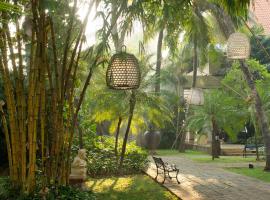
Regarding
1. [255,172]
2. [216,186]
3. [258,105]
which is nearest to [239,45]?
[216,186]

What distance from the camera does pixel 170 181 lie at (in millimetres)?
9430

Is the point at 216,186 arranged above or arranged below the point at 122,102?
below

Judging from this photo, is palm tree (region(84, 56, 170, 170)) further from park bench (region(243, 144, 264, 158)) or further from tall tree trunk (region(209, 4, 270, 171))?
park bench (region(243, 144, 264, 158))

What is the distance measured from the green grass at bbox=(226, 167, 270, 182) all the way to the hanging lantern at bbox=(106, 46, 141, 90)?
5.33 m

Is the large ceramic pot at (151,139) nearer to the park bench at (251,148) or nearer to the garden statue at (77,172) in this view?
the park bench at (251,148)

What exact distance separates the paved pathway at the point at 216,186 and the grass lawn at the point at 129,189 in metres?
0.26

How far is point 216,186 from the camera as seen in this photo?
347 inches

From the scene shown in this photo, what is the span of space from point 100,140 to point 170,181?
424 centimetres

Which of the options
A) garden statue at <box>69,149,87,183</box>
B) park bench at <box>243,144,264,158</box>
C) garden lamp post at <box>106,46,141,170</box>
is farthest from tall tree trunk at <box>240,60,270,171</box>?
garden lamp post at <box>106,46,141,170</box>

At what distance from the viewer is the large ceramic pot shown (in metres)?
19.2

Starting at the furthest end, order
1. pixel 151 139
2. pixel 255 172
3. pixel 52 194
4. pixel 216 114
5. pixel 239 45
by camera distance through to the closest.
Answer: pixel 151 139
pixel 216 114
pixel 255 172
pixel 239 45
pixel 52 194

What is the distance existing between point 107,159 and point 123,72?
540 centimetres

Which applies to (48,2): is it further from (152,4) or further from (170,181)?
(170,181)

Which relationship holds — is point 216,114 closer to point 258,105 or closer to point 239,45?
point 258,105
